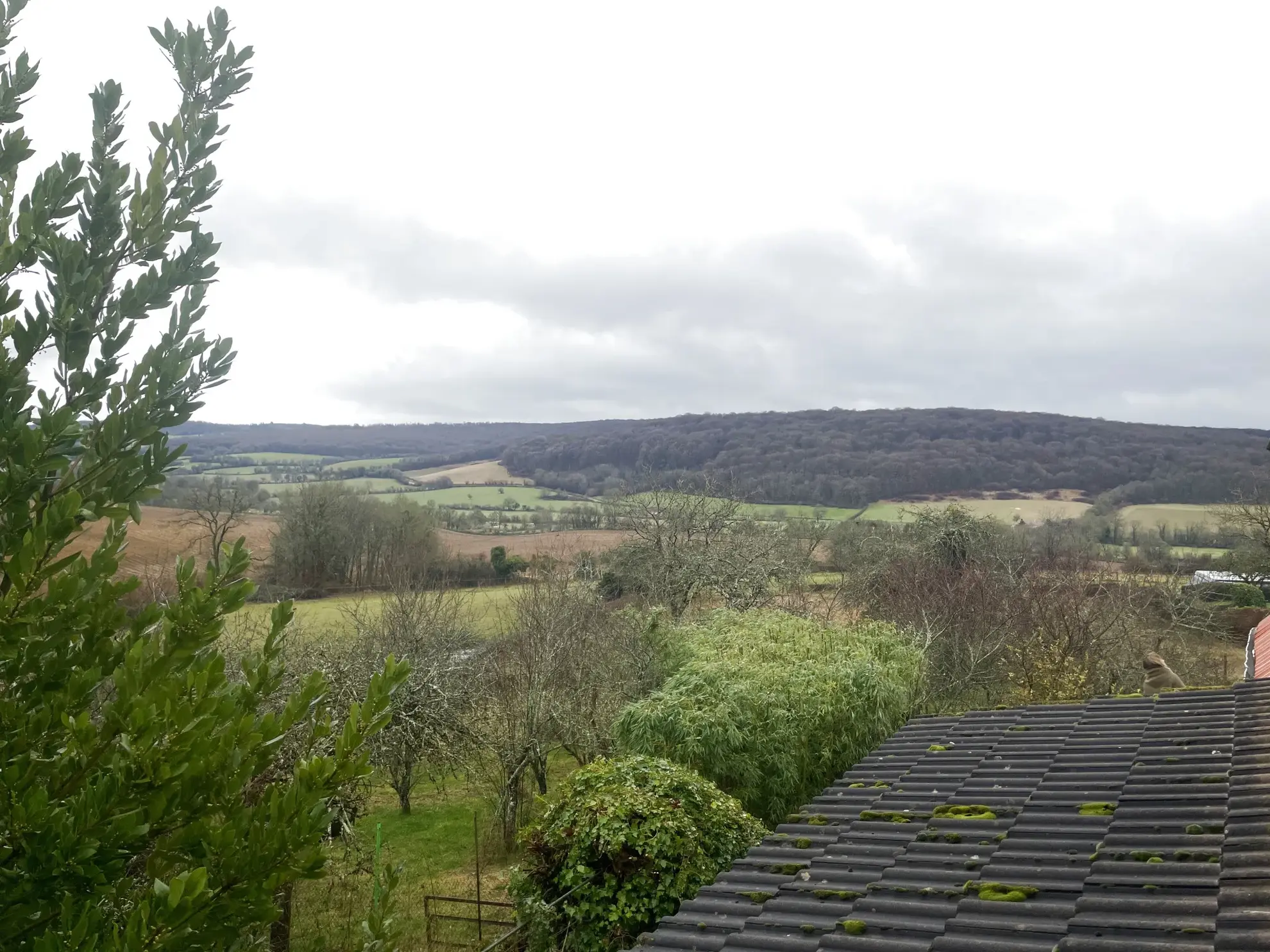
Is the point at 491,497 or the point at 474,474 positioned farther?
the point at 474,474

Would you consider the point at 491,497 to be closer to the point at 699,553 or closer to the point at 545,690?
the point at 699,553

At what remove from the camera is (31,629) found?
2719 mm

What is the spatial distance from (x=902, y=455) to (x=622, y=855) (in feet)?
194

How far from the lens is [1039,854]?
4.87 metres

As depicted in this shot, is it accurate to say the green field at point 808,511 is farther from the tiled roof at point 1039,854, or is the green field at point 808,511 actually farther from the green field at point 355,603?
the tiled roof at point 1039,854

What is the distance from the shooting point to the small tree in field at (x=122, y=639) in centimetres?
224

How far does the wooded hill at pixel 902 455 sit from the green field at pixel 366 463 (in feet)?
31.6

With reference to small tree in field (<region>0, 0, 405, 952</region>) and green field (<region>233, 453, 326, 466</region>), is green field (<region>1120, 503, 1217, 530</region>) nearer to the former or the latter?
small tree in field (<region>0, 0, 405, 952</region>)

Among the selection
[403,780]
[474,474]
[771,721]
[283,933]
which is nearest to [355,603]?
[403,780]

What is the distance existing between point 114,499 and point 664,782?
7704 mm

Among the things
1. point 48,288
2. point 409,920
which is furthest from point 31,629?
point 409,920

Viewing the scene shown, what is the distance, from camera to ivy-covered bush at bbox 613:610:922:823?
1155 cm

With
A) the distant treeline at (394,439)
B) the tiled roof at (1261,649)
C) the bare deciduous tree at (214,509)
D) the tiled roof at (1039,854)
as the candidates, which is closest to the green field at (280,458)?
the distant treeline at (394,439)

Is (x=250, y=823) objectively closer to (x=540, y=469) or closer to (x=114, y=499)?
(x=114, y=499)
